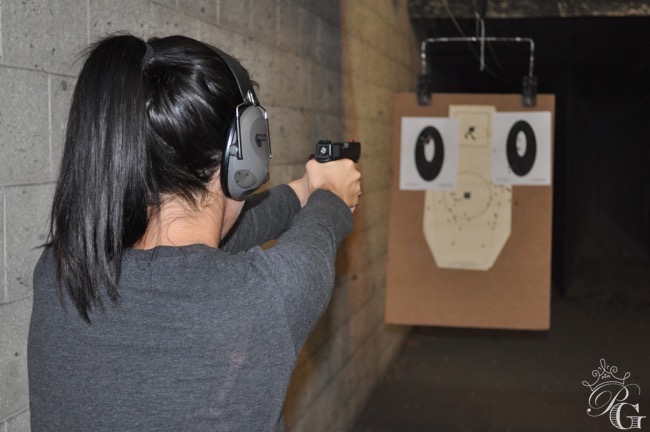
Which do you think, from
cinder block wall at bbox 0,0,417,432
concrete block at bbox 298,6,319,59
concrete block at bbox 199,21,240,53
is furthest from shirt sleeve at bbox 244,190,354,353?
concrete block at bbox 298,6,319,59

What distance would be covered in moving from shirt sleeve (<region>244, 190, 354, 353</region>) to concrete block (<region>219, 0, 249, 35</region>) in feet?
2.77

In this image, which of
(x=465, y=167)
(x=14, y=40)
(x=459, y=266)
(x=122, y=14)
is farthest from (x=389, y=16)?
(x=14, y=40)

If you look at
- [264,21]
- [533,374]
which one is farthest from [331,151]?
[533,374]

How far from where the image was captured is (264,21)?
1.76 m

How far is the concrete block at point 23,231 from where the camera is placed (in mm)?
955

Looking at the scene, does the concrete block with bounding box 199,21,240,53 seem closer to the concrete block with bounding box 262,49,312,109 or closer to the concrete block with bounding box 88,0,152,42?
the concrete block with bounding box 262,49,312,109

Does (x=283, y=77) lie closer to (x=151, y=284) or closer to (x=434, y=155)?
(x=434, y=155)

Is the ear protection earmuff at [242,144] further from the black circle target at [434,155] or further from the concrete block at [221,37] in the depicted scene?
the black circle target at [434,155]

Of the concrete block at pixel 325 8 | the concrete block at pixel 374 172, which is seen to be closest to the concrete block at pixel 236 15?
the concrete block at pixel 325 8

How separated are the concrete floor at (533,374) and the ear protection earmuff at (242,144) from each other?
152cm

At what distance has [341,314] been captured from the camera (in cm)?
251

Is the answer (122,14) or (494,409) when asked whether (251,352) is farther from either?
(494,409)

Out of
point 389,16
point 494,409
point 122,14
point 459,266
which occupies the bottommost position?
point 494,409

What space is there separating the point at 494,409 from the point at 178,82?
1914 millimetres
